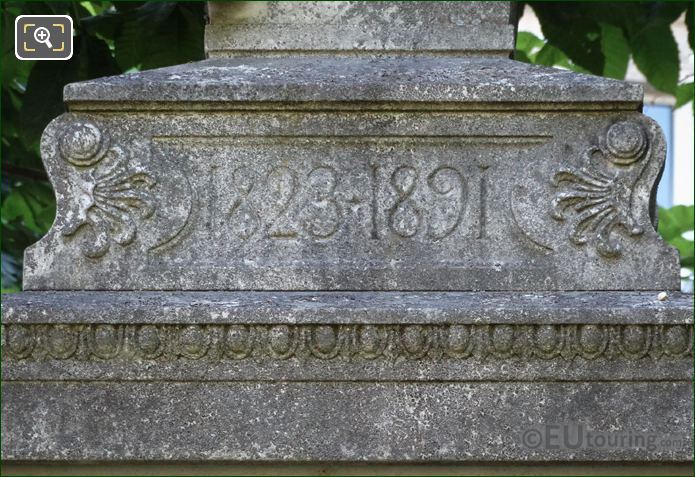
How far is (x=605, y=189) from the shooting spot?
10.4ft

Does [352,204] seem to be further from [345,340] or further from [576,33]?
[576,33]

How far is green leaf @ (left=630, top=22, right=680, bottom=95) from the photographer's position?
453 centimetres

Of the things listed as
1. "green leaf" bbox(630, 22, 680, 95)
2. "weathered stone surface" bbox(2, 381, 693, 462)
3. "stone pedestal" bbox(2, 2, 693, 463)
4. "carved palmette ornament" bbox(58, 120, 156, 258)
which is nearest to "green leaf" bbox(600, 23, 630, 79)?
"green leaf" bbox(630, 22, 680, 95)

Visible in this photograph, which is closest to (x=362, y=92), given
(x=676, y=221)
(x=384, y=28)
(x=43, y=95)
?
(x=384, y=28)

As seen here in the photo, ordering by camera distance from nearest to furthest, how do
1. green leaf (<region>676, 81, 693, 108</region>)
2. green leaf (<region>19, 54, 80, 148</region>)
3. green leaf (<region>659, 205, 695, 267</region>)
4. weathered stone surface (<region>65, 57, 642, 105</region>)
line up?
weathered stone surface (<region>65, 57, 642, 105</region>) → green leaf (<region>19, 54, 80, 148</region>) → green leaf (<region>676, 81, 693, 108</region>) → green leaf (<region>659, 205, 695, 267</region>)

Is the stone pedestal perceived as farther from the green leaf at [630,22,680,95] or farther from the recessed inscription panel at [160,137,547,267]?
the green leaf at [630,22,680,95]

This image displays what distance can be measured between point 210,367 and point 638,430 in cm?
109

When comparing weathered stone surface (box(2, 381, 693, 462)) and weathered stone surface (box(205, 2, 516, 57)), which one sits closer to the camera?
weathered stone surface (box(2, 381, 693, 462))

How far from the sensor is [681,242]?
610 centimetres

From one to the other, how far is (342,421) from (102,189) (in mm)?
878

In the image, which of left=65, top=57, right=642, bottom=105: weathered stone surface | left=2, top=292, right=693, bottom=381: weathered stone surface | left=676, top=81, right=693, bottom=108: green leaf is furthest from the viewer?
left=676, top=81, right=693, bottom=108: green leaf

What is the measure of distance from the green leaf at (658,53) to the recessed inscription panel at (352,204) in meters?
1.44

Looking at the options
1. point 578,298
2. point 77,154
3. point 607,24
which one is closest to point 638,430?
point 578,298

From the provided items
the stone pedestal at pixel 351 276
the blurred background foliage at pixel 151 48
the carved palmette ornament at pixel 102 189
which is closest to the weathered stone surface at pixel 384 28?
the stone pedestal at pixel 351 276
